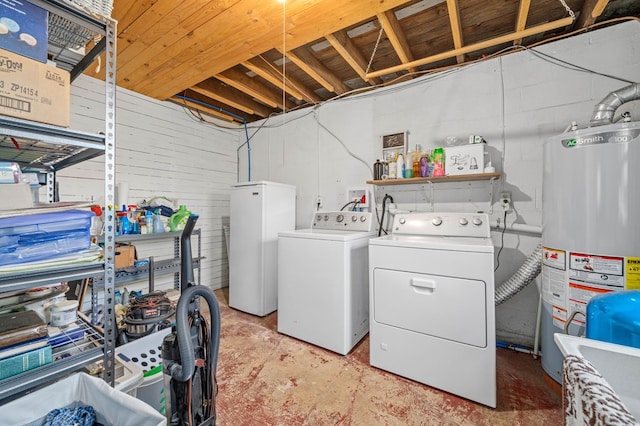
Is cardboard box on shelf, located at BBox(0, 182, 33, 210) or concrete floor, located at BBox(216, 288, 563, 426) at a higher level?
cardboard box on shelf, located at BBox(0, 182, 33, 210)

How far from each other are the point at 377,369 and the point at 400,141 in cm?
212

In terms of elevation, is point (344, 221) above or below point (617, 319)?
above

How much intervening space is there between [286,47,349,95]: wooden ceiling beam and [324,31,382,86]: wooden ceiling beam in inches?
13.7

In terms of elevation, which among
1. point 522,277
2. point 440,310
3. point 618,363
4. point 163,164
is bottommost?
point 440,310

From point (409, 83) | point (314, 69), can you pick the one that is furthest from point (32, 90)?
point (409, 83)

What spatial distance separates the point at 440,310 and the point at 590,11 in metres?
2.28

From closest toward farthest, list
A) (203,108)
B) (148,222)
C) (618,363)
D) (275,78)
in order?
(618,363) < (148,222) < (275,78) < (203,108)

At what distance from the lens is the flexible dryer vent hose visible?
6.47 ft

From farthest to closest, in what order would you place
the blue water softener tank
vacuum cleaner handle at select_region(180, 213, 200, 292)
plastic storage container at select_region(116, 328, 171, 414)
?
plastic storage container at select_region(116, 328, 171, 414), vacuum cleaner handle at select_region(180, 213, 200, 292), the blue water softener tank

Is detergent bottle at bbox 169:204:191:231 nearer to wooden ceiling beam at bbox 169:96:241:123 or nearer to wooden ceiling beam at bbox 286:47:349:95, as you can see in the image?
wooden ceiling beam at bbox 169:96:241:123

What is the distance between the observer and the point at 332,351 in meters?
2.20

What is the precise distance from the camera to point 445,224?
211 cm

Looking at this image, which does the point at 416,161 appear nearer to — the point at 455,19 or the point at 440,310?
the point at 455,19

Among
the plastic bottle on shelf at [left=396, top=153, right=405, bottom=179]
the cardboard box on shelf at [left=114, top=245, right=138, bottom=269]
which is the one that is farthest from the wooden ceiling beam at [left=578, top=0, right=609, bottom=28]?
the cardboard box on shelf at [left=114, top=245, right=138, bottom=269]
